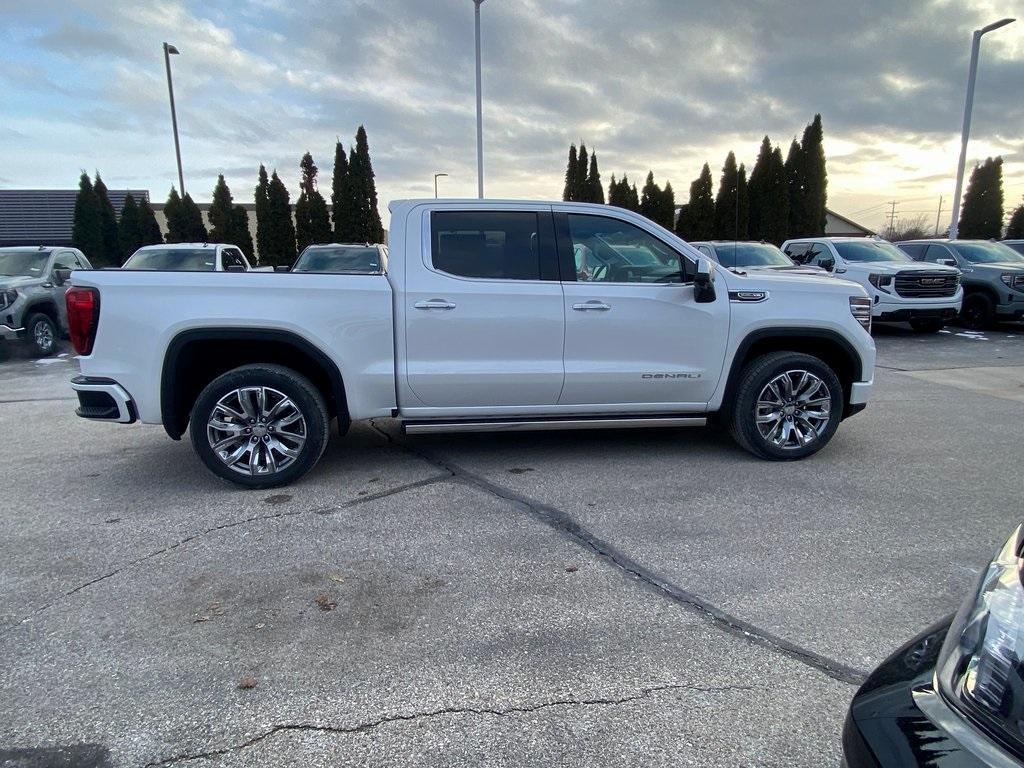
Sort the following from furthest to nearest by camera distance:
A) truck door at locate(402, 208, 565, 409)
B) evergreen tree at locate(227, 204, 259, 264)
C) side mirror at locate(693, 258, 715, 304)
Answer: evergreen tree at locate(227, 204, 259, 264)
side mirror at locate(693, 258, 715, 304)
truck door at locate(402, 208, 565, 409)

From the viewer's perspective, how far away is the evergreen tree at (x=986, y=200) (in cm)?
2970

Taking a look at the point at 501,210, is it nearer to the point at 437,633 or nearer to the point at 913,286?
the point at 437,633

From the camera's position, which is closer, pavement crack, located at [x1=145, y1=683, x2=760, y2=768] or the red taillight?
pavement crack, located at [x1=145, y1=683, x2=760, y2=768]

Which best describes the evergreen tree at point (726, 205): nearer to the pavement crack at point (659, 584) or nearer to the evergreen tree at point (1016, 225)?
the evergreen tree at point (1016, 225)

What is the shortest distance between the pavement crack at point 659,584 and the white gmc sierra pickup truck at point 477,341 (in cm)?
56

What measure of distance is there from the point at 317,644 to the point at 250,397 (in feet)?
7.31

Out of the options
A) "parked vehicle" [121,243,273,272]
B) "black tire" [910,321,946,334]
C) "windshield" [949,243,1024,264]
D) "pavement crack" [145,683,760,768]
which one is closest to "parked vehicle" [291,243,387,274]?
"parked vehicle" [121,243,273,272]

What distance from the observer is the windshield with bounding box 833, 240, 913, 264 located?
13.4 m

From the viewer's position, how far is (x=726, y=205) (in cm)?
2430

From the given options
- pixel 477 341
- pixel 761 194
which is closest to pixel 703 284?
pixel 477 341

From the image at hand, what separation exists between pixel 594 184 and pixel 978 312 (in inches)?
707

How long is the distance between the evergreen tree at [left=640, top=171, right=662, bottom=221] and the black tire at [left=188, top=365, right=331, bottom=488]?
24958mm

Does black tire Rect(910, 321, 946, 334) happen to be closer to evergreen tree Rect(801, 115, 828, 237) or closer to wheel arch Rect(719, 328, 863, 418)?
wheel arch Rect(719, 328, 863, 418)

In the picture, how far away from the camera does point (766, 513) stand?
414 cm
